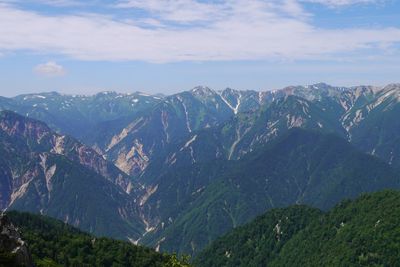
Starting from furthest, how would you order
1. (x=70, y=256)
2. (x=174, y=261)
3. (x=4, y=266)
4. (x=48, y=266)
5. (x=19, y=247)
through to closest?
(x=70, y=256), (x=48, y=266), (x=174, y=261), (x=19, y=247), (x=4, y=266)

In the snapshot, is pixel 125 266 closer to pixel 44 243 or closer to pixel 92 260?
pixel 92 260

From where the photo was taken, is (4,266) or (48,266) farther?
(48,266)

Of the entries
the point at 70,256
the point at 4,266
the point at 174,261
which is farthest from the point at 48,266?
the point at 4,266

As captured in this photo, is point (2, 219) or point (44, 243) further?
point (44, 243)

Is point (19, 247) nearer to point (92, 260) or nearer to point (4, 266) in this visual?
point (4, 266)

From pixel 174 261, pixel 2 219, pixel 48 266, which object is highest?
pixel 2 219

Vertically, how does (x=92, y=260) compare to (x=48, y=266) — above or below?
below

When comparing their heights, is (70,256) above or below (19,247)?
below

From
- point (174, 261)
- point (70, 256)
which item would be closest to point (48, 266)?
point (70, 256)

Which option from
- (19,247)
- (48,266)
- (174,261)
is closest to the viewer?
(19,247)
